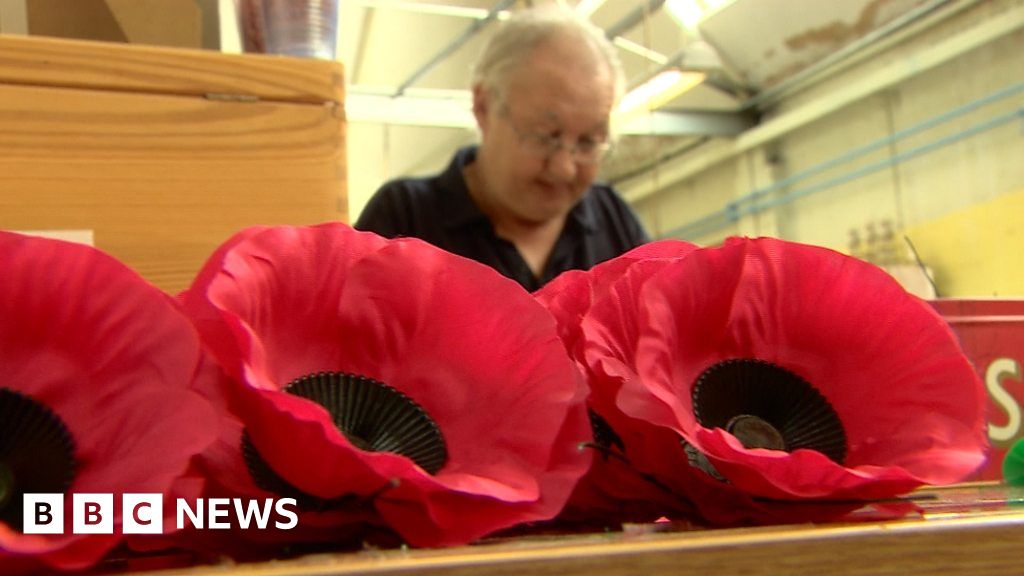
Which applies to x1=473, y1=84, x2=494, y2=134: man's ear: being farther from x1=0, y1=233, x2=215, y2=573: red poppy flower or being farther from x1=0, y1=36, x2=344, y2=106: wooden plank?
x1=0, y1=233, x2=215, y2=573: red poppy flower

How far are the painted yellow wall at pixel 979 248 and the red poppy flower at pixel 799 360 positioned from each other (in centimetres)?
266

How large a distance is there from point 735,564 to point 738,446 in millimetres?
86

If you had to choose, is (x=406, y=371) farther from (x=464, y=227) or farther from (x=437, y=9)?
(x=437, y=9)

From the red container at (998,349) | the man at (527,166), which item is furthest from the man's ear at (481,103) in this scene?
the red container at (998,349)

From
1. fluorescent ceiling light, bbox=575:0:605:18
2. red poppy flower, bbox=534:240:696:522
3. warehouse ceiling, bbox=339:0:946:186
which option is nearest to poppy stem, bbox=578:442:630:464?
red poppy flower, bbox=534:240:696:522

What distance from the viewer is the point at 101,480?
332mm

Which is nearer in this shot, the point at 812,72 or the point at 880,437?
the point at 880,437

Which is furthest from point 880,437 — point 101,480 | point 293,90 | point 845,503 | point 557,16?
point 557,16

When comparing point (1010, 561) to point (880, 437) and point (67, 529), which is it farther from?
point (67, 529)

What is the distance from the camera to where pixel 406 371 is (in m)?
0.41

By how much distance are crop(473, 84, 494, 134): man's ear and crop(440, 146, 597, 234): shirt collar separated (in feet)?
0.20

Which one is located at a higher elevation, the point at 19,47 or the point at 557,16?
the point at 557,16

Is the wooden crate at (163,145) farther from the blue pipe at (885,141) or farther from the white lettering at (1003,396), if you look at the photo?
the blue pipe at (885,141)

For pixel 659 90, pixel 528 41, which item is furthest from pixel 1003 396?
pixel 659 90
